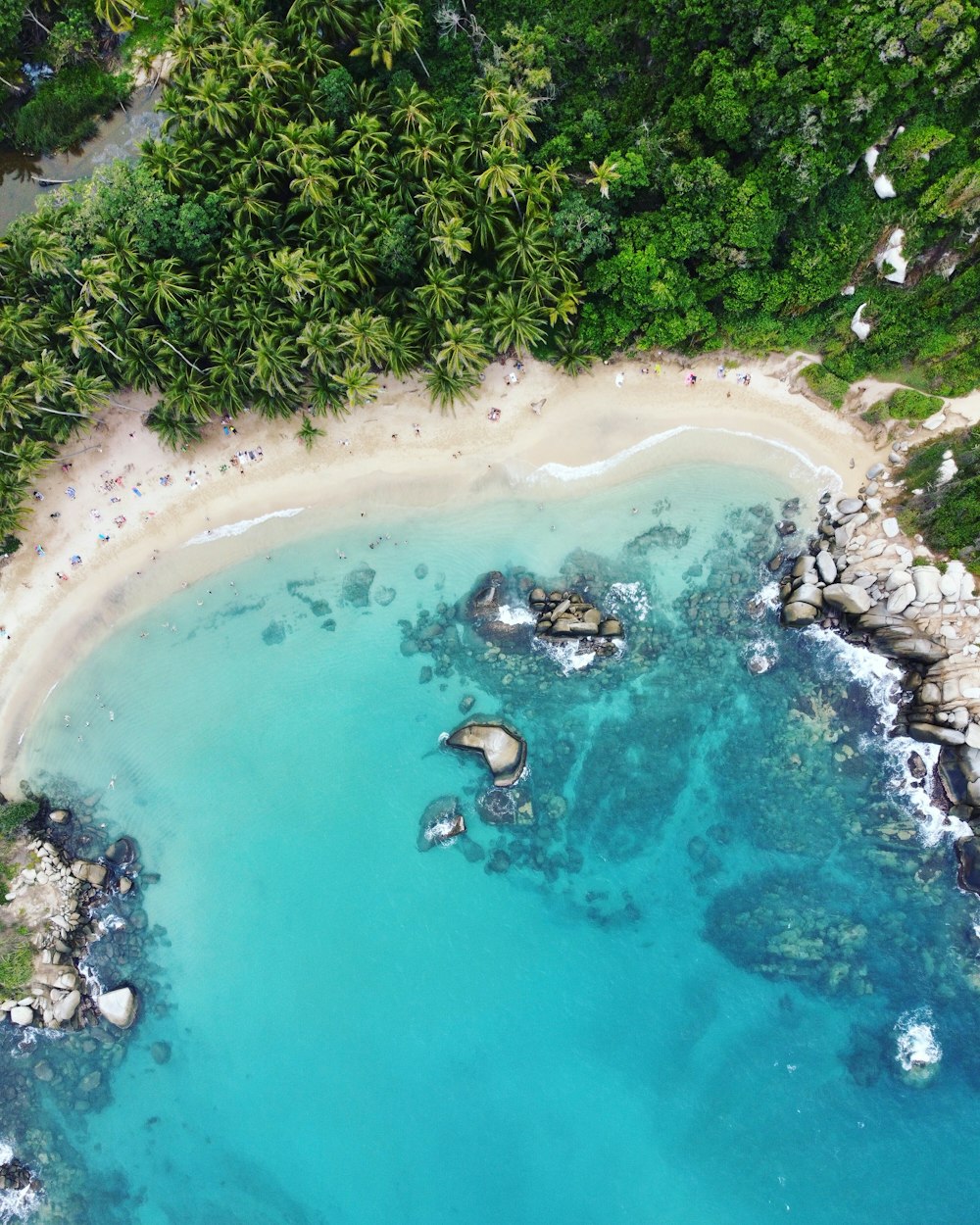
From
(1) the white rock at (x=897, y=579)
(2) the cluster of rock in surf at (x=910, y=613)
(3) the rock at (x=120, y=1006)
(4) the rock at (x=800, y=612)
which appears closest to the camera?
(2) the cluster of rock in surf at (x=910, y=613)

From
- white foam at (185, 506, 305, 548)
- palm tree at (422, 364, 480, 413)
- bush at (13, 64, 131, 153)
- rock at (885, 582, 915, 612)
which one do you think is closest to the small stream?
bush at (13, 64, 131, 153)

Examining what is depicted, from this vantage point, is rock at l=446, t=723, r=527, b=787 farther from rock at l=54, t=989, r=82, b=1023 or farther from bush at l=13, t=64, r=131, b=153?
bush at l=13, t=64, r=131, b=153

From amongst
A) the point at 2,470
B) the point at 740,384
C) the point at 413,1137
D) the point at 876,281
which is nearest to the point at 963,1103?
the point at 413,1137

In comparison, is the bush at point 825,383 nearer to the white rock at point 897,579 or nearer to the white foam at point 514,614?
the white rock at point 897,579

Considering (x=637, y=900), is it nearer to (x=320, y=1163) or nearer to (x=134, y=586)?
(x=320, y=1163)

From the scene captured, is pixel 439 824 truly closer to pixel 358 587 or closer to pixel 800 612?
pixel 358 587

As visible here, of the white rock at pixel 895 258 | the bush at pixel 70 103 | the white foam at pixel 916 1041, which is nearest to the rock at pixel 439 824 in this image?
the white foam at pixel 916 1041

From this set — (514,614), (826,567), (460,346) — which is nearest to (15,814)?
(514,614)
